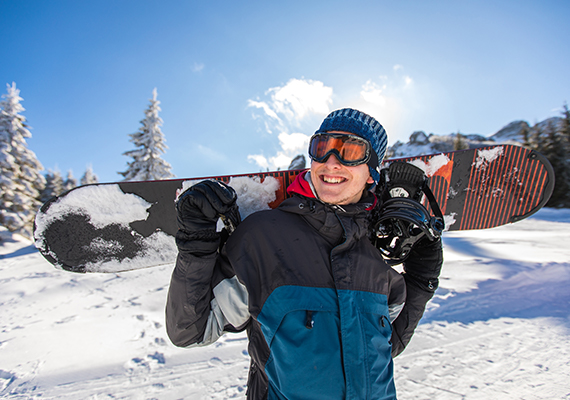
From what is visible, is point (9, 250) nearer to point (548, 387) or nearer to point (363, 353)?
point (363, 353)

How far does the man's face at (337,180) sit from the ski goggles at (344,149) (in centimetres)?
3

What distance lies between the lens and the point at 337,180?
1.63 metres

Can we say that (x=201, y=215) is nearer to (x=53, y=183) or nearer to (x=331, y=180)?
(x=331, y=180)

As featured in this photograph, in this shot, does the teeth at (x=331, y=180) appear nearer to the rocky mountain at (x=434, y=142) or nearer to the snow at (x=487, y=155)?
the snow at (x=487, y=155)

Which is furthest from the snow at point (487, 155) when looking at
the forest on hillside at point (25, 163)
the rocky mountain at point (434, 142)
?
the rocky mountain at point (434, 142)

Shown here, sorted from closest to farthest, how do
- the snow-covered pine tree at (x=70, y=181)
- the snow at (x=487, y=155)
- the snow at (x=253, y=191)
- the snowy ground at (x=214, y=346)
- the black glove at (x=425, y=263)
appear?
the black glove at (x=425, y=263) → the snow at (x=253, y=191) → the snowy ground at (x=214, y=346) → the snow at (x=487, y=155) → the snow-covered pine tree at (x=70, y=181)

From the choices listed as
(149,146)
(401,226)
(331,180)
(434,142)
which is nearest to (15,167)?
(149,146)

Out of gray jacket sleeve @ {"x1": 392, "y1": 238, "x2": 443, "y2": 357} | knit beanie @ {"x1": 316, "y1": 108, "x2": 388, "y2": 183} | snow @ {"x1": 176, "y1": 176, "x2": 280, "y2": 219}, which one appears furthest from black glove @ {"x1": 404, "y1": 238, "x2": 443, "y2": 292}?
snow @ {"x1": 176, "y1": 176, "x2": 280, "y2": 219}

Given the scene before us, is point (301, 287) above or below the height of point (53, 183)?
above

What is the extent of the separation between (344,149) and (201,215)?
103 centimetres

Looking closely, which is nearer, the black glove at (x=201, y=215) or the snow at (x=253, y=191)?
the black glove at (x=201, y=215)

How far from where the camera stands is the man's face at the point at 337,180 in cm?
158

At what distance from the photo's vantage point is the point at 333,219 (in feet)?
4.83

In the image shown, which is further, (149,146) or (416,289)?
(149,146)
